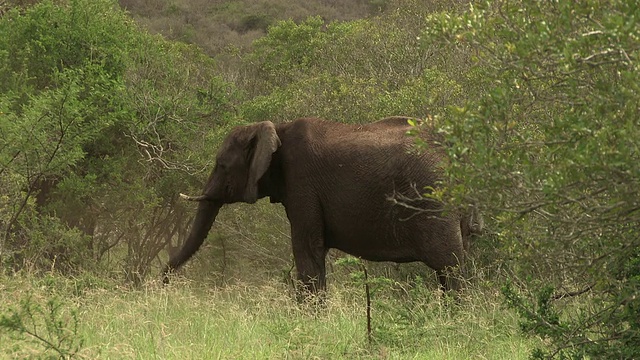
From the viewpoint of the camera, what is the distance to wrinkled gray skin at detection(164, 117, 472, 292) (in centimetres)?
1085

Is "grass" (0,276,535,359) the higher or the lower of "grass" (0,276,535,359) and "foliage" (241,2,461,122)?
the higher

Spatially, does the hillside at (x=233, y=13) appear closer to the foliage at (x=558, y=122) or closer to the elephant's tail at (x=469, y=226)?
the elephant's tail at (x=469, y=226)

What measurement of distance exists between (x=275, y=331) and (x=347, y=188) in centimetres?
356

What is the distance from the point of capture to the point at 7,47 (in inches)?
645

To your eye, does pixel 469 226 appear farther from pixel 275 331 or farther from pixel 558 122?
pixel 558 122

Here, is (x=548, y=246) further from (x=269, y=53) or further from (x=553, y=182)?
(x=269, y=53)

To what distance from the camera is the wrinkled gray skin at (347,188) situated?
10852 mm

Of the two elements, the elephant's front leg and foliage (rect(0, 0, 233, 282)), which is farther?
foliage (rect(0, 0, 233, 282))

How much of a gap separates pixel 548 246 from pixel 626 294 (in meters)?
0.55

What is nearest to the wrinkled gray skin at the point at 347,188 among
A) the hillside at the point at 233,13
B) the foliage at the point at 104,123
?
the foliage at the point at 104,123

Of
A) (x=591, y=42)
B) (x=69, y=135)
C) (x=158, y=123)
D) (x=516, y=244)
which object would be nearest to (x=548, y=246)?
(x=516, y=244)

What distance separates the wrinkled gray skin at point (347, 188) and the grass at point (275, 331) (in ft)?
4.00

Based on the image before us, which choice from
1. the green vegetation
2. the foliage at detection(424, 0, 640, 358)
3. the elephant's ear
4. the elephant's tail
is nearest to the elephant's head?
the elephant's ear

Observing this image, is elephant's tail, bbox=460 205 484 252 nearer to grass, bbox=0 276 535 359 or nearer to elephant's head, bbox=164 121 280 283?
grass, bbox=0 276 535 359
